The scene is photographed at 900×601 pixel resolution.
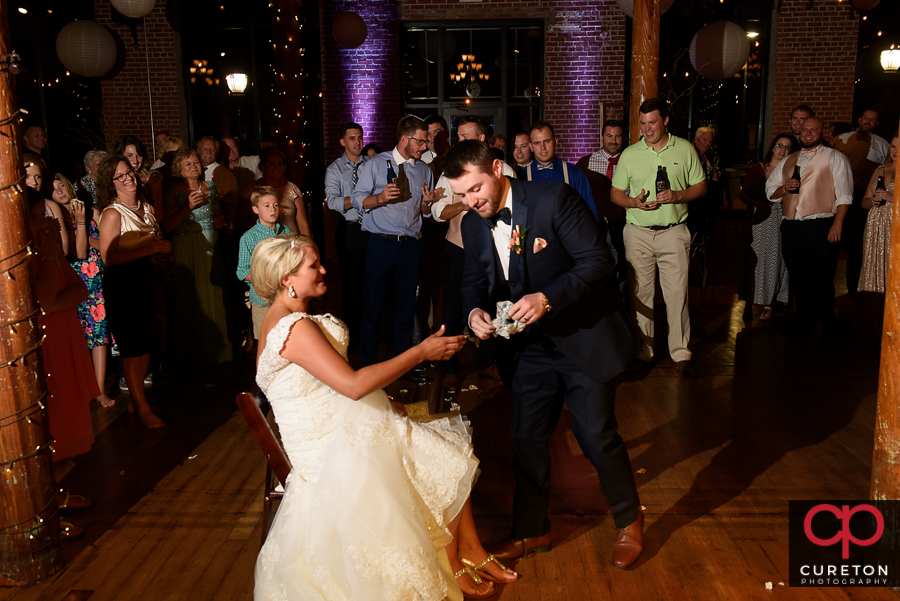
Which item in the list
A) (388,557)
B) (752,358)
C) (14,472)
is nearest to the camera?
(388,557)

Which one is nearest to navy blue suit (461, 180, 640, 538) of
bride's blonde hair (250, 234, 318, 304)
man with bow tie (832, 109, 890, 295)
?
bride's blonde hair (250, 234, 318, 304)

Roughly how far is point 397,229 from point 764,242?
359cm

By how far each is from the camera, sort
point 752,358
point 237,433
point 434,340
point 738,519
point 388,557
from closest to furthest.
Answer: point 388,557 < point 434,340 < point 738,519 < point 237,433 < point 752,358

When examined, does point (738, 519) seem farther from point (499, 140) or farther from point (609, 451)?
point (499, 140)

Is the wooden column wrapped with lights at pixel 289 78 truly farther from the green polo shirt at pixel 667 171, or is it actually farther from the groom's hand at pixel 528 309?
the groom's hand at pixel 528 309

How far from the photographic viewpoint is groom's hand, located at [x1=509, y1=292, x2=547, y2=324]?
230 cm

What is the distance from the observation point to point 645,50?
5.72 meters

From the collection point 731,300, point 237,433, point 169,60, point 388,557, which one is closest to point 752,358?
point 731,300

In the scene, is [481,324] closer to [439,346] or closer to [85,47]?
[439,346]

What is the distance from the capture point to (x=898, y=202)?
93.0 inches

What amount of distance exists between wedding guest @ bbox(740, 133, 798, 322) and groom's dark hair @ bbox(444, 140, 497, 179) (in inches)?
189

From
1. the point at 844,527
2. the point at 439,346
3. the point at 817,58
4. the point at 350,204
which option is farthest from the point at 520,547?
the point at 817,58

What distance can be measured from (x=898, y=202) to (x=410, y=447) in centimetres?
181

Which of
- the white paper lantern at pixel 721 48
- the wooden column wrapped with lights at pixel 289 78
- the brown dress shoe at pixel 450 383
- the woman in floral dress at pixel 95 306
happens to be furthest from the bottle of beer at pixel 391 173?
the white paper lantern at pixel 721 48
